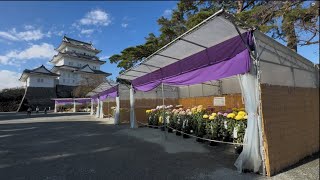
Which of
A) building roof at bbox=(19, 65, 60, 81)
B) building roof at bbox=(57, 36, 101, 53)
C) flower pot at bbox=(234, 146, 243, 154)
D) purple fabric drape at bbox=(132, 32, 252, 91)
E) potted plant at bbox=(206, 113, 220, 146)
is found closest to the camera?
purple fabric drape at bbox=(132, 32, 252, 91)

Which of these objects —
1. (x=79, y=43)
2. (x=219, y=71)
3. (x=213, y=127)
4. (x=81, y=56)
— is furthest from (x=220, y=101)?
(x=79, y=43)

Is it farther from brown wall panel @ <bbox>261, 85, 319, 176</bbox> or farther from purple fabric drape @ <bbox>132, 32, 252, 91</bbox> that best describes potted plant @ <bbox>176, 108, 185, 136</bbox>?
brown wall panel @ <bbox>261, 85, 319, 176</bbox>

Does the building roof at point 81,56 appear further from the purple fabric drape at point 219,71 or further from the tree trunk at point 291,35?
the tree trunk at point 291,35

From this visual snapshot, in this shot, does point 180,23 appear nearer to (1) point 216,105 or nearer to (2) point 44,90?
(1) point 216,105

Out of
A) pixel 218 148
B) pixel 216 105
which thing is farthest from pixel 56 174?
pixel 216 105

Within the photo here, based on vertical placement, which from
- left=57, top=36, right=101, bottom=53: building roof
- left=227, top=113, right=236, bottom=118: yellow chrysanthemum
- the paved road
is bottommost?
the paved road

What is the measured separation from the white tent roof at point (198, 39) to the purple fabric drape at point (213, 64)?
15 cm

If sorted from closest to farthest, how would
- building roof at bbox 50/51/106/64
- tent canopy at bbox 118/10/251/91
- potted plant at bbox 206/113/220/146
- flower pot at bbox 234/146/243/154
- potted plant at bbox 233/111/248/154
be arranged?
1. tent canopy at bbox 118/10/251/91
2. potted plant at bbox 233/111/248/154
3. flower pot at bbox 234/146/243/154
4. potted plant at bbox 206/113/220/146
5. building roof at bbox 50/51/106/64

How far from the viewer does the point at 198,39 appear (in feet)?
19.1

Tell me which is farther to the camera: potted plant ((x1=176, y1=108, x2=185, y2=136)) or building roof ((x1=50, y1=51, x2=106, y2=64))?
building roof ((x1=50, y1=51, x2=106, y2=64))

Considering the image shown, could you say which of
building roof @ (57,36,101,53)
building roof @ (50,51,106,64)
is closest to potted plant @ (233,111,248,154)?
building roof @ (50,51,106,64)

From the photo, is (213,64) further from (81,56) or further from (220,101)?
(81,56)

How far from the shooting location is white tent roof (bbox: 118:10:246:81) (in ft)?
15.2

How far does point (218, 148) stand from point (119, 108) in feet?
32.3
